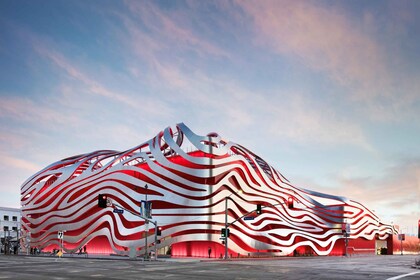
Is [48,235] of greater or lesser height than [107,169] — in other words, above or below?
below

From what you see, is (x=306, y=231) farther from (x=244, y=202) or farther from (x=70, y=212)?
(x=70, y=212)

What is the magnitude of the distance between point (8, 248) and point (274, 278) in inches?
2715

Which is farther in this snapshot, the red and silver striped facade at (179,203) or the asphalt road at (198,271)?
the red and silver striped facade at (179,203)

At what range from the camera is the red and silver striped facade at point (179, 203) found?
7112cm

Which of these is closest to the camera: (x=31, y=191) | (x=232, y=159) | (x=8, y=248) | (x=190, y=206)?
(x=190, y=206)

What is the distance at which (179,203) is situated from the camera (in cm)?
7175

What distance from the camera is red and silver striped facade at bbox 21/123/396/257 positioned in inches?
2800

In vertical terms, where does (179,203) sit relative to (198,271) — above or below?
above

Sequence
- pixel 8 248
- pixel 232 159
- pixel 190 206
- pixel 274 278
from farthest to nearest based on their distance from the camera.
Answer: pixel 8 248, pixel 232 159, pixel 190 206, pixel 274 278

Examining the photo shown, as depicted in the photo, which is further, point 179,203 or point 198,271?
point 179,203

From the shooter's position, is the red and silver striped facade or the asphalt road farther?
the red and silver striped facade

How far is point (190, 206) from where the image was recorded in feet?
233

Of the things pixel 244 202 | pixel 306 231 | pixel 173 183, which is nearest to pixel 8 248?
pixel 173 183

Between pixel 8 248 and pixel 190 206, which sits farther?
pixel 8 248
